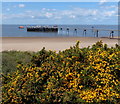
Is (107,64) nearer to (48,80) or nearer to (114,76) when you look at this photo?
(114,76)

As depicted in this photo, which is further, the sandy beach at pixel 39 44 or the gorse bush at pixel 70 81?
the sandy beach at pixel 39 44

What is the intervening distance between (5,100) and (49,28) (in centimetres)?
9010

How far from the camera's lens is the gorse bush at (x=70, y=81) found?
4926mm

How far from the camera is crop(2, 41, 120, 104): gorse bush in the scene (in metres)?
4.93

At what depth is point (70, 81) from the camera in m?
5.04

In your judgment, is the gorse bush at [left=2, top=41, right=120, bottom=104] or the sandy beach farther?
the sandy beach

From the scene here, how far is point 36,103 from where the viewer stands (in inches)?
209

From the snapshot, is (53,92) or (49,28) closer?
(53,92)

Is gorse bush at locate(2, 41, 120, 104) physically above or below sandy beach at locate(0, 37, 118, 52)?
above

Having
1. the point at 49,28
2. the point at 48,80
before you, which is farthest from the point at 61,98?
the point at 49,28

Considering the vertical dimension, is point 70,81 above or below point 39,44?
above

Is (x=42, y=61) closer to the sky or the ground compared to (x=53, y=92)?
closer to the sky

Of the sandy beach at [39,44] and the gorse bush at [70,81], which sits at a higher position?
the gorse bush at [70,81]

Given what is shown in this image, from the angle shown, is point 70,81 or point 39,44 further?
point 39,44
